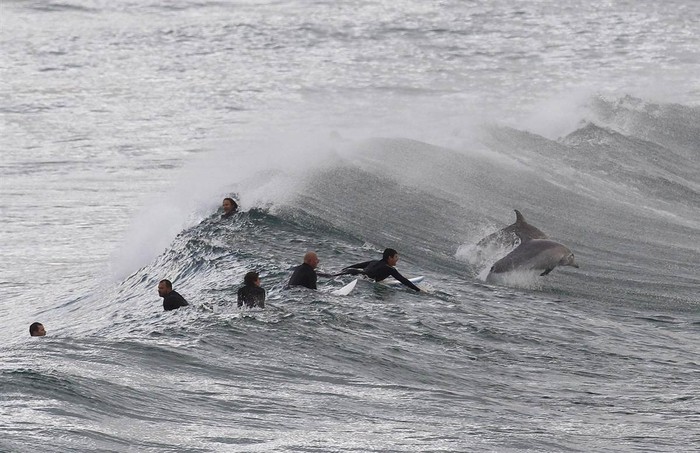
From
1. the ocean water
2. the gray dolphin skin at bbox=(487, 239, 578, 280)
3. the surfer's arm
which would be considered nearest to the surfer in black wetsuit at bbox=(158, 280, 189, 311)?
the ocean water

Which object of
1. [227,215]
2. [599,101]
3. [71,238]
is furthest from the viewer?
[599,101]

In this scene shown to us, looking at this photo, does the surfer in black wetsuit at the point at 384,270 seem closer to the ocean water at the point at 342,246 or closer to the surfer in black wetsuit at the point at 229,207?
the ocean water at the point at 342,246

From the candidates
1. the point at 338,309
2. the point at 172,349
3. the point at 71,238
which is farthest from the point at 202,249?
the point at 71,238

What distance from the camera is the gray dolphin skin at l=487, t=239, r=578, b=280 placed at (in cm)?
2494

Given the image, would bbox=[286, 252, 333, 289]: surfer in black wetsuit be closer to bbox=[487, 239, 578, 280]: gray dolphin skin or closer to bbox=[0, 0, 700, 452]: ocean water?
bbox=[0, 0, 700, 452]: ocean water

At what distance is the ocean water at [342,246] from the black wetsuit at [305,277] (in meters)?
0.30

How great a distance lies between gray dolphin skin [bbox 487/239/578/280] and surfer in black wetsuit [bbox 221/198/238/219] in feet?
20.0

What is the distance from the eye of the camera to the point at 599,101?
49250mm

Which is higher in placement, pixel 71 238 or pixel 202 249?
pixel 202 249

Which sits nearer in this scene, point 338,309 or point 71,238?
point 338,309

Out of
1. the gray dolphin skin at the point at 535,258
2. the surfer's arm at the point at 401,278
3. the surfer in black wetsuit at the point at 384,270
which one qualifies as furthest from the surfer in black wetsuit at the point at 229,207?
the gray dolphin skin at the point at 535,258

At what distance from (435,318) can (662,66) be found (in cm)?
4847

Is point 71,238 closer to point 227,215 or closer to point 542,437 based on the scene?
point 227,215

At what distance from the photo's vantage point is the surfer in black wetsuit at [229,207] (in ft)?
90.7
